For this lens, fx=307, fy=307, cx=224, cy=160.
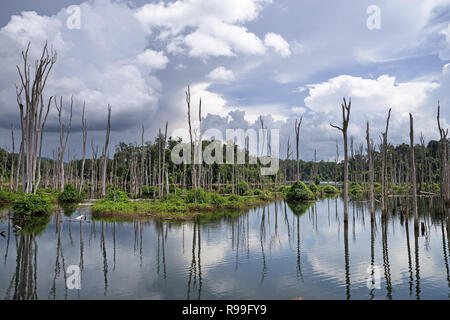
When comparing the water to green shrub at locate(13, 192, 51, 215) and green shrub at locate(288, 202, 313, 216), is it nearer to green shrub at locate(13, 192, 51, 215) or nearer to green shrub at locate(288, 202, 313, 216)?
green shrub at locate(13, 192, 51, 215)

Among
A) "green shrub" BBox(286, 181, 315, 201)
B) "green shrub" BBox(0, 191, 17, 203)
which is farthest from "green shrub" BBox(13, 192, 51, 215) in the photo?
"green shrub" BBox(286, 181, 315, 201)

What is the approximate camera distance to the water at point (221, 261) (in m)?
8.34

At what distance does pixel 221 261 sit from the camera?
37.3 ft

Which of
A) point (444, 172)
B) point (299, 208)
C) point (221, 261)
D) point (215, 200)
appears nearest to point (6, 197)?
point (215, 200)

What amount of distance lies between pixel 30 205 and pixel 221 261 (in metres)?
13.9

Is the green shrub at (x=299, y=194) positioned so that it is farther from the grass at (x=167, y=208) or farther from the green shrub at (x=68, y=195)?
the green shrub at (x=68, y=195)

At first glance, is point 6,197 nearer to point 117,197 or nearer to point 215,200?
point 117,197

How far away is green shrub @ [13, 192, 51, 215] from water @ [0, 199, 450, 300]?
3.47ft

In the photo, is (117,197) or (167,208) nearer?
(167,208)

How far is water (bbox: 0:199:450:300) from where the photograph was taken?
8.34 metres

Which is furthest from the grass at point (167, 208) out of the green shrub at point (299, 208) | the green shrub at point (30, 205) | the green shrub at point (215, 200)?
the green shrub at point (299, 208)

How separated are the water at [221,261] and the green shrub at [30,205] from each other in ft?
3.47
